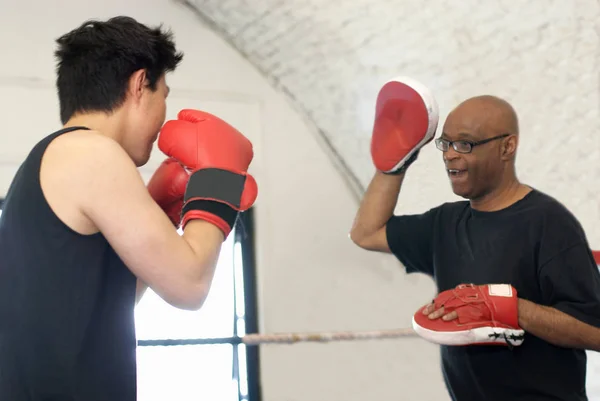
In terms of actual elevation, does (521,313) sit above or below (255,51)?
below

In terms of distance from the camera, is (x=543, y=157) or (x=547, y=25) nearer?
(x=547, y=25)

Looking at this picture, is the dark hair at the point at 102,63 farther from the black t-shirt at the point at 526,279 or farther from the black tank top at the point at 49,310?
the black t-shirt at the point at 526,279

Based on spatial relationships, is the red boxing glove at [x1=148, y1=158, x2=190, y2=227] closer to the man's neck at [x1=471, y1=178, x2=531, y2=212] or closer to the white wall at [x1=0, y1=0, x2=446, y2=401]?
the man's neck at [x1=471, y1=178, x2=531, y2=212]

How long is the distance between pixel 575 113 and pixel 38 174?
194 cm

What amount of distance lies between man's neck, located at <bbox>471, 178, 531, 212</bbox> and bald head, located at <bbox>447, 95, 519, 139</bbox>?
14cm

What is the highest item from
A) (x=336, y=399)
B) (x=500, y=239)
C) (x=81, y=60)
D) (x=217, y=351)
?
(x=81, y=60)

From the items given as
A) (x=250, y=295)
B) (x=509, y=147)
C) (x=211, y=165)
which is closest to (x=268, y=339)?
(x=250, y=295)

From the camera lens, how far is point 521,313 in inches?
56.4

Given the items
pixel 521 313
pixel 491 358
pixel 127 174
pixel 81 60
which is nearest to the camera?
pixel 127 174

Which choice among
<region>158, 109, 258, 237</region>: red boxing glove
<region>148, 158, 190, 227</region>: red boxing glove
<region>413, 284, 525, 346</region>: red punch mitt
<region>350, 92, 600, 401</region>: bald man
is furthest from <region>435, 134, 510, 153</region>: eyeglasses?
<region>148, 158, 190, 227</region>: red boxing glove

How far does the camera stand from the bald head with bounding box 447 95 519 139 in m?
1.66

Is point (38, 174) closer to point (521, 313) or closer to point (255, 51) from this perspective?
point (521, 313)

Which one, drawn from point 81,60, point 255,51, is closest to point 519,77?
point 255,51

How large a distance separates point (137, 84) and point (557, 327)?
1007mm
